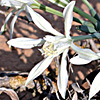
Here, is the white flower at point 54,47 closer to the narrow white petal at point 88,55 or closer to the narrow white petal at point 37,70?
the narrow white petal at point 37,70

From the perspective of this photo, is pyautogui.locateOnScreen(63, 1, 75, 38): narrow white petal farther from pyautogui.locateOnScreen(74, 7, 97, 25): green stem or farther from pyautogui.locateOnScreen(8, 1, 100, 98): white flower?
pyautogui.locateOnScreen(74, 7, 97, 25): green stem

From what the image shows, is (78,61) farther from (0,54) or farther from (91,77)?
(0,54)

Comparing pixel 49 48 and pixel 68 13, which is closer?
pixel 68 13

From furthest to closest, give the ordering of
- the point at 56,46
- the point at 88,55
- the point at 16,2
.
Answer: the point at 16,2 → the point at 56,46 → the point at 88,55

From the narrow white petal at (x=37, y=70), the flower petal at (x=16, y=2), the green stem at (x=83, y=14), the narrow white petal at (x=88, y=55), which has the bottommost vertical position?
the narrow white petal at (x=37, y=70)

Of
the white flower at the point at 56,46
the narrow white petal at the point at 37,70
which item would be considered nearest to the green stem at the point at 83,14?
the white flower at the point at 56,46

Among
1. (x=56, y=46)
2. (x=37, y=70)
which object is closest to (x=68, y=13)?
(x=56, y=46)

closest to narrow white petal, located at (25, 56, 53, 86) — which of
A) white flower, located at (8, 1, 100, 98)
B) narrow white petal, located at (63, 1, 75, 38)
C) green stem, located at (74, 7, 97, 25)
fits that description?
white flower, located at (8, 1, 100, 98)

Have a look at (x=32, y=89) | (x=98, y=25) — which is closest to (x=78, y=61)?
(x=98, y=25)

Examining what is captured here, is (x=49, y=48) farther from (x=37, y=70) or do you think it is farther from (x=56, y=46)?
(x=37, y=70)

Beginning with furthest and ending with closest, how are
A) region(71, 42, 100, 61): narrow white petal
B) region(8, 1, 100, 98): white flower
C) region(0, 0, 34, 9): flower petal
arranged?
region(0, 0, 34, 9): flower petal → region(8, 1, 100, 98): white flower → region(71, 42, 100, 61): narrow white petal

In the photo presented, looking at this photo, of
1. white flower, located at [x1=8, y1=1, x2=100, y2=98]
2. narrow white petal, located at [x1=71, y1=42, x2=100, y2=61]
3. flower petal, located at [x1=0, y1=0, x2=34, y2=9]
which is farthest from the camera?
flower petal, located at [x1=0, y1=0, x2=34, y2=9]
